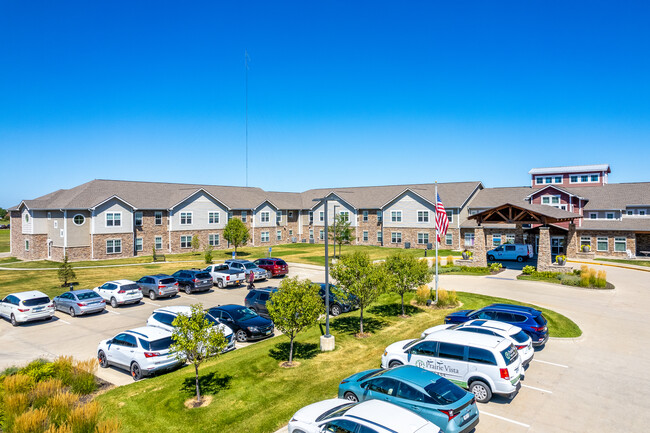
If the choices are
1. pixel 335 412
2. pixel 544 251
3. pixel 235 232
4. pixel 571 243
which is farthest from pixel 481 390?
pixel 235 232

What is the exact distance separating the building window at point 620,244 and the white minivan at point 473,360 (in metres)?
41.1

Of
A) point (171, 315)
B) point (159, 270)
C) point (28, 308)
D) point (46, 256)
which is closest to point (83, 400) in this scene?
point (171, 315)

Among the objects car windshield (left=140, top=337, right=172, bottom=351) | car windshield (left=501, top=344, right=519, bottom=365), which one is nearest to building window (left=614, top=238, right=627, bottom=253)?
car windshield (left=501, top=344, right=519, bottom=365)

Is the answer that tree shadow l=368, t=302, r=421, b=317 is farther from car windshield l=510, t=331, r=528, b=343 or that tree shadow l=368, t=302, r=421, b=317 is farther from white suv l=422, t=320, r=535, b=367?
car windshield l=510, t=331, r=528, b=343

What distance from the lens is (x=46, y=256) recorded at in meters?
47.5

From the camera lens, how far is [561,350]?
17250 millimetres

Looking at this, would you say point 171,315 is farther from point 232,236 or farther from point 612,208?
point 612,208

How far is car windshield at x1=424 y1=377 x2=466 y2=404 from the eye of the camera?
10.0 m

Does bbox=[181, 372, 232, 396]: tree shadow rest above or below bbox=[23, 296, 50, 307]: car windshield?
below

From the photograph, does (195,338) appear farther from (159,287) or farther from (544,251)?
(544,251)

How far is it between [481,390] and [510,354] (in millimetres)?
1460

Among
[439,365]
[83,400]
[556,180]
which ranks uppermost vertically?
[556,180]

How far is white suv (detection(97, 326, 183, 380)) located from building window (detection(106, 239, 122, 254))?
34835 mm

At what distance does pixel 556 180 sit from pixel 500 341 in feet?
175
